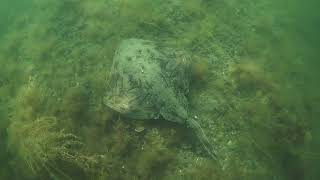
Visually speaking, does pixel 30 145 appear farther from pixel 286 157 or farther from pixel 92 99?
pixel 286 157

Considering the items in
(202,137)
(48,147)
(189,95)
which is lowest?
(48,147)

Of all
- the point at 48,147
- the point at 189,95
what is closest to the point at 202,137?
the point at 189,95

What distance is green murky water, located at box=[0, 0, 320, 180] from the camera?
6.86m

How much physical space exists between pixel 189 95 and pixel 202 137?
1.18 metres

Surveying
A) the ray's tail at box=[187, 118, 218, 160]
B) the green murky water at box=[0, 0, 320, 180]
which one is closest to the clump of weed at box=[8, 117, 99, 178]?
the green murky water at box=[0, 0, 320, 180]

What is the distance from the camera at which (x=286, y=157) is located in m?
7.30

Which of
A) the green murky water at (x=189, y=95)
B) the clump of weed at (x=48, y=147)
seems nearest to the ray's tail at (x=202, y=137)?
the green murky water at (x=189, y=95)

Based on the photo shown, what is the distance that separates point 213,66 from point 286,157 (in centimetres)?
286

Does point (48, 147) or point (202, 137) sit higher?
point (202, 137)

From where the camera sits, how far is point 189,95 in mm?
7480

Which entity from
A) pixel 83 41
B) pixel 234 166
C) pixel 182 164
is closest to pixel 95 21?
pixel 83 41

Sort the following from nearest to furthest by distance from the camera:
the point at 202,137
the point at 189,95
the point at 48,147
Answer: the point at 202,137
the point at 48,147
the point at 189,95

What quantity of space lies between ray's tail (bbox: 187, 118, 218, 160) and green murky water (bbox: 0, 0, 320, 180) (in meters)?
0.16

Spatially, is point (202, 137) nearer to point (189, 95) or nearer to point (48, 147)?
point (189, 95)
